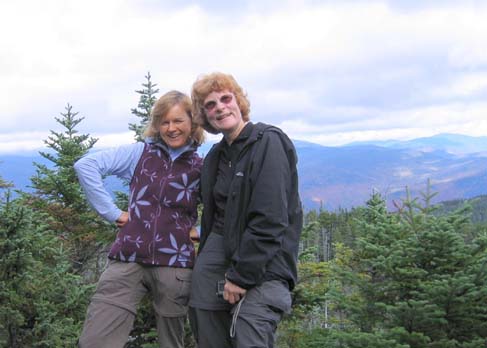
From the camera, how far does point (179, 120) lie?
3.54 m

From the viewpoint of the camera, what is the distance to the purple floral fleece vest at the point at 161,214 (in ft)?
11.2

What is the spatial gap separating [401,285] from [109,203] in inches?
124

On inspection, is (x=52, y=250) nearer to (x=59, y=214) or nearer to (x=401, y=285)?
(x=401, y=285)

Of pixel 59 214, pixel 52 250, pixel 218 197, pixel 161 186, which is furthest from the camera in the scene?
pixel 59 214

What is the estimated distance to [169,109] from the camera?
3.52 metres

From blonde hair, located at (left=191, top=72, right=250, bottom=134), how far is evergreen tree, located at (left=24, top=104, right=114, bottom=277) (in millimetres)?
8667

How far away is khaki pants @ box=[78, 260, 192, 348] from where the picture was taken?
333 centimetres

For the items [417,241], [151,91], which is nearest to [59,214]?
[151,91]

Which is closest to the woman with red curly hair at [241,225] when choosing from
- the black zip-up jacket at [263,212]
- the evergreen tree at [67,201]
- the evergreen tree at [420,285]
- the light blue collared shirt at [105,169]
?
the black zip-up jacket at [263,212]

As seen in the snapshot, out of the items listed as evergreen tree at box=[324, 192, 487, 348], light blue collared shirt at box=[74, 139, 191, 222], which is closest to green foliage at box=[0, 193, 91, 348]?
light blue collared shirt at box=[74, 139, 191, 222]

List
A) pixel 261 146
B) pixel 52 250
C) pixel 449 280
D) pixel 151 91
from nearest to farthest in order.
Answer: pixel 261 146
pixel 449 280
pixel 52 250
pixel 151 91

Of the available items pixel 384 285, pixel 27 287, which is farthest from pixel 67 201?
pixel 384 285

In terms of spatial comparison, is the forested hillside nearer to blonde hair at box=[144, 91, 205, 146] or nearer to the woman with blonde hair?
the woman with blonde hair

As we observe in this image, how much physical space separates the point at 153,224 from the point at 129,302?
562 mm
